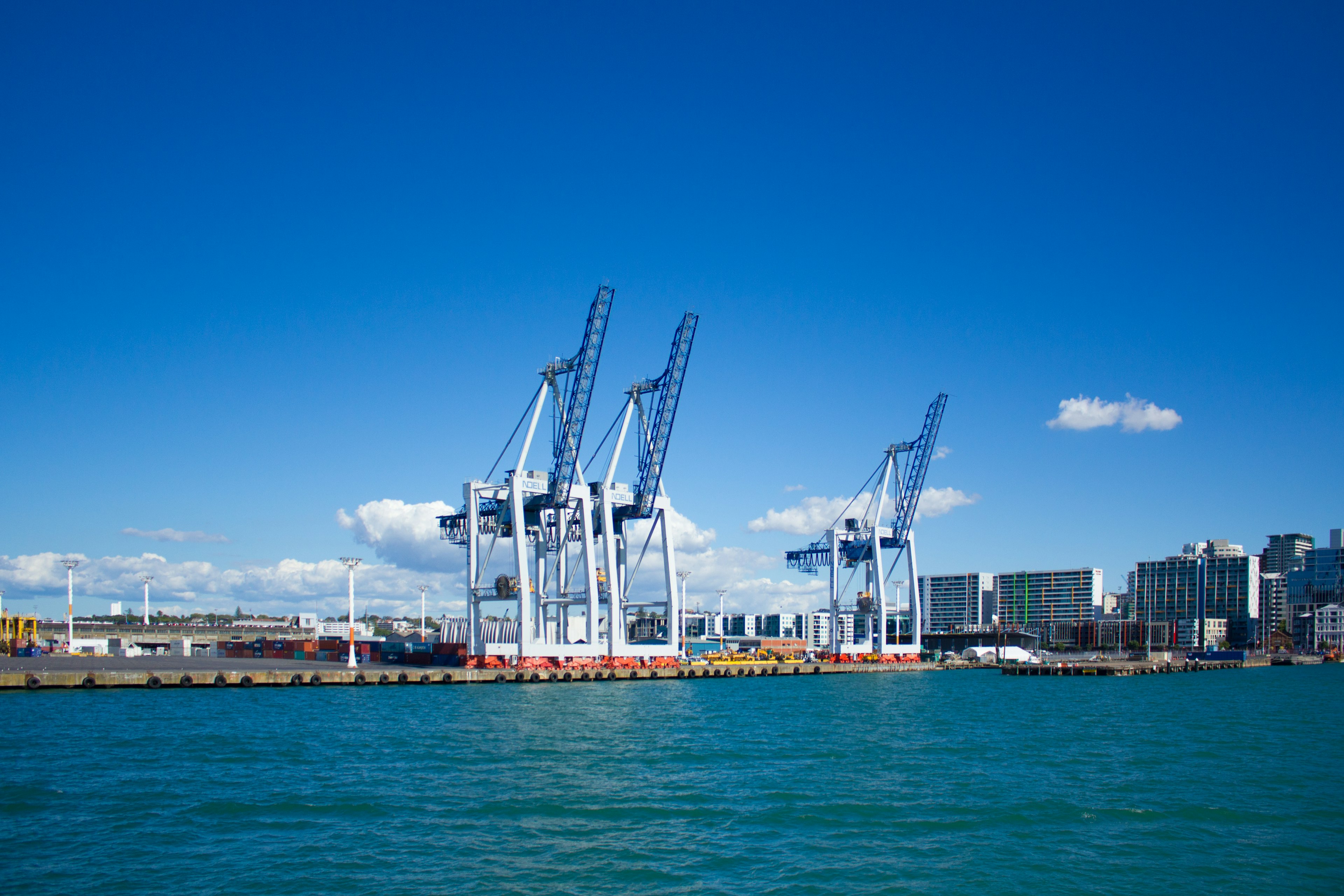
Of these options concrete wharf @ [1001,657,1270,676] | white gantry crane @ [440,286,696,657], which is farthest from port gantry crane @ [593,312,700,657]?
concrete wharf @ [1001,657,1270,676]

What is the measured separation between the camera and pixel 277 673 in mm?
57250

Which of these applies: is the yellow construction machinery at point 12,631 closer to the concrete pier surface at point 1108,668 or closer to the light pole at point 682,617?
the light pole at point 682,617

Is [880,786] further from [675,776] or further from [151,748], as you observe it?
[151,748]

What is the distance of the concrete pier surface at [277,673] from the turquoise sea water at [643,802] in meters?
5.80

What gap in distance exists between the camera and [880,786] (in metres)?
27.0

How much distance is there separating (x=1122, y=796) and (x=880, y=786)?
604 cm

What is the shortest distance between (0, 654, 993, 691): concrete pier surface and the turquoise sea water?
5.80 metres

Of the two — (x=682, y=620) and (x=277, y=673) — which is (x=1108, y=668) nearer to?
(x=682, y=620)

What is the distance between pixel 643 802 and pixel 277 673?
3976 cm

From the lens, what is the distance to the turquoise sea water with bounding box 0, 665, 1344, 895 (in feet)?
58.4

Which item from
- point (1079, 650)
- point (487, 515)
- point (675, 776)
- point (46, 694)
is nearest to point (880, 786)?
point (675, 776)

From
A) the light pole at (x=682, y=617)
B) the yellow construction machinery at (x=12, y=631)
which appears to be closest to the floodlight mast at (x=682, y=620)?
the light pole at (x=682, y=617)

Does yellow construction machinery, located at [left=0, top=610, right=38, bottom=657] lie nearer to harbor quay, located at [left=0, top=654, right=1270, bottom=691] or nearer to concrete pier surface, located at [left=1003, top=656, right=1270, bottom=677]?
harbor quay, located at [left=0, top=654, right=1270, bottom=691]

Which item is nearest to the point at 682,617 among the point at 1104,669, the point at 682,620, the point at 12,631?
the point at 682,620
